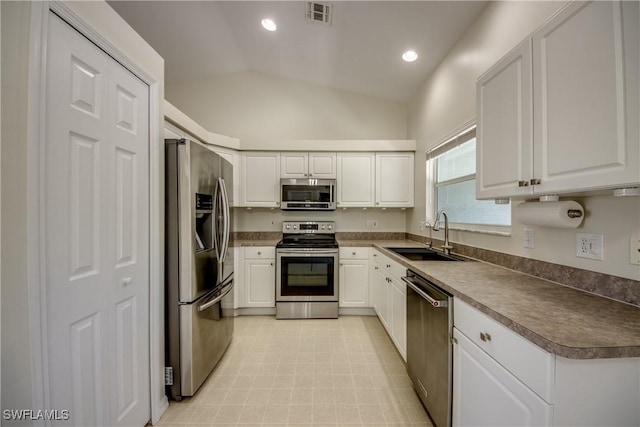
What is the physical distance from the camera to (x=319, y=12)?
223cm

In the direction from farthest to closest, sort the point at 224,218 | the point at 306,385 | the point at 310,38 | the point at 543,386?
the point at 310,38, the point at 224,218, the point at 306,385, the point at 543,386

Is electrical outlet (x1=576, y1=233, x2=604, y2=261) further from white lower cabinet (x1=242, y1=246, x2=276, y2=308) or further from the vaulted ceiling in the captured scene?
white lower cabinet (x1=242, y1=246, x2=276, y2=308)

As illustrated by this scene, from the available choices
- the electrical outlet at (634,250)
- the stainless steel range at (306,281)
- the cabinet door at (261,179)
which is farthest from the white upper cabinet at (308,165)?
the electrical outlet at (634,250)

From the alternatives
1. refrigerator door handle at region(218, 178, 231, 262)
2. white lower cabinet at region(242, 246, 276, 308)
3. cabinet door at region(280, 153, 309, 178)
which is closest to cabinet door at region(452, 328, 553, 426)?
refrigerator door handle at region(218, 178, 231, 262)

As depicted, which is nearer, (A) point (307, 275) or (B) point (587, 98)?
(B) point (587, 98)

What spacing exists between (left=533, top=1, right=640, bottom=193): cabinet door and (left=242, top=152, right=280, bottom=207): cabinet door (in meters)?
2.74

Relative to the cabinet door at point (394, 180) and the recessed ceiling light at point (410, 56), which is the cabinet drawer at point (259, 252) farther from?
the recessed ceiling light at point (410, 56)

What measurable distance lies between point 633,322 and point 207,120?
4275 mm

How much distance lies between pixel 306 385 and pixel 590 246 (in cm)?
191

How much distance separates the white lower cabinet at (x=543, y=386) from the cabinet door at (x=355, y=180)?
2.41 m

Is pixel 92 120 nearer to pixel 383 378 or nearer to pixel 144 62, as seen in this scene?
pixel 144 62

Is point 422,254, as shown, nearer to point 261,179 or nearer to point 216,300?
point 216,300

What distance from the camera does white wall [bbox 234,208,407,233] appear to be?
363 cm

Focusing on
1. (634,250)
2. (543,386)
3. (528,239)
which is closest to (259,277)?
(528,239)
